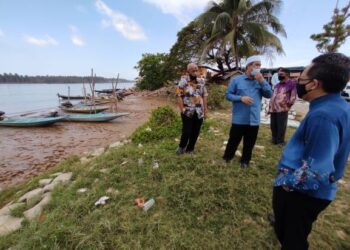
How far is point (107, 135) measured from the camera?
8.68 metres

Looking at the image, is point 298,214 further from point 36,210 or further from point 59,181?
point 59,181

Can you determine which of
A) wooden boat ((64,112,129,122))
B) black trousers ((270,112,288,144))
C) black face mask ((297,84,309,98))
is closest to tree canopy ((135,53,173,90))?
wooden boat ((64,112,129,122))

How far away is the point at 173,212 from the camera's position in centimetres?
232

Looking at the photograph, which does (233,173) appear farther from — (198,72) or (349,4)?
(349,4)

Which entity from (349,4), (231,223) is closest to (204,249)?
(231,223)

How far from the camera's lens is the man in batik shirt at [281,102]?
417cm

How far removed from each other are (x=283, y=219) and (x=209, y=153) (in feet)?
7.74

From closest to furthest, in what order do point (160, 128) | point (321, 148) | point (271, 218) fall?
point (321, 148)
point (271, 218)
point (160, 128)

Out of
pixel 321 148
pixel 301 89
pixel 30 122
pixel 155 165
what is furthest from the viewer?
pixel 30 122

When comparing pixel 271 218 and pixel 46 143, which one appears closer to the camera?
pixel 271 218

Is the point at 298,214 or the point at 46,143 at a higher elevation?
the point at 298,214

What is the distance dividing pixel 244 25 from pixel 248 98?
13629 mm

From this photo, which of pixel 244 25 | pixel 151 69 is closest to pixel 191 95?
pixel 244 25

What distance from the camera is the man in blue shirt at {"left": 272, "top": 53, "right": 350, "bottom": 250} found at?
1.11 m
